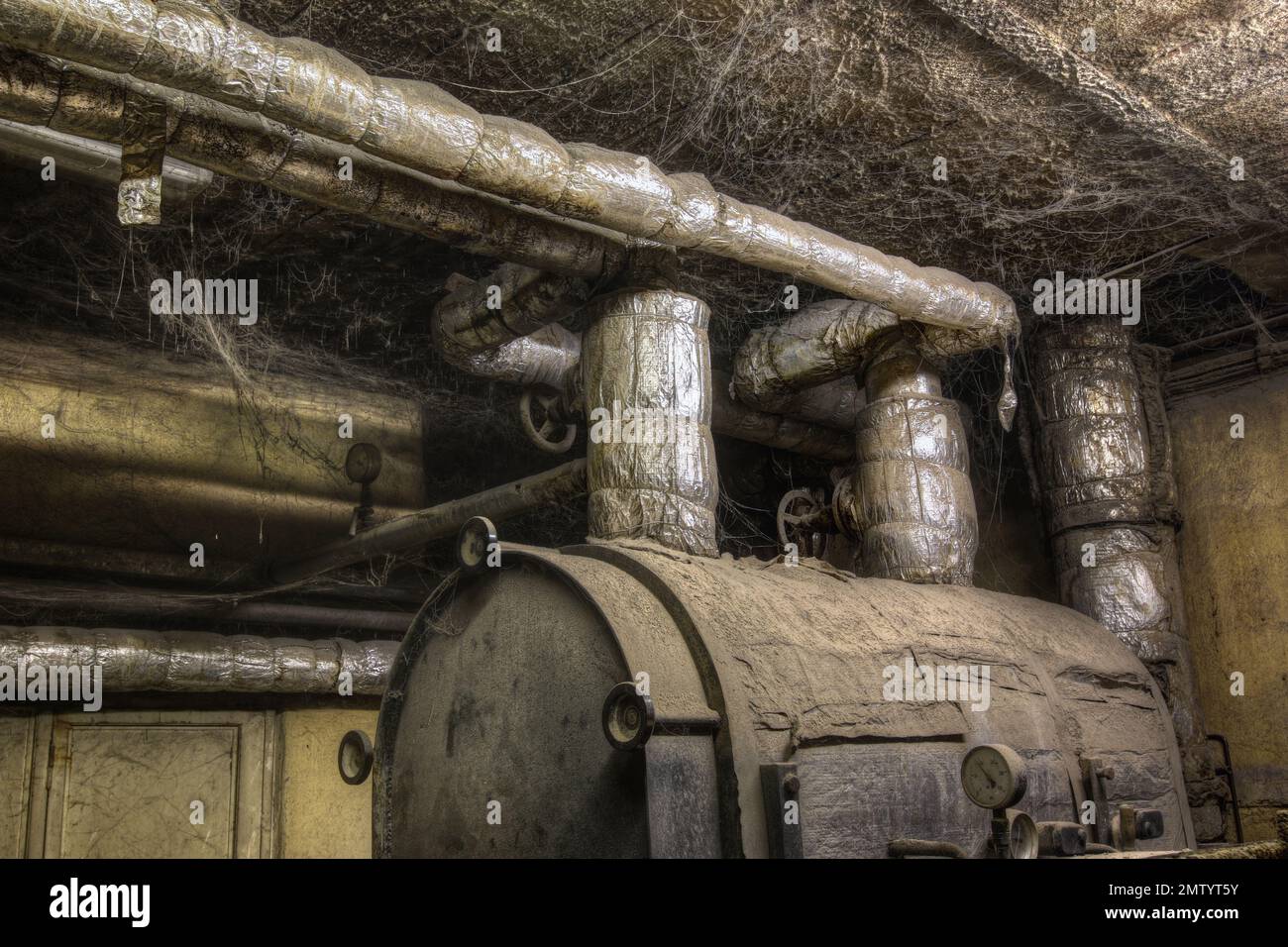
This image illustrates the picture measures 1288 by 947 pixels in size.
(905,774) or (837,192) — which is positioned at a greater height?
(837,192)

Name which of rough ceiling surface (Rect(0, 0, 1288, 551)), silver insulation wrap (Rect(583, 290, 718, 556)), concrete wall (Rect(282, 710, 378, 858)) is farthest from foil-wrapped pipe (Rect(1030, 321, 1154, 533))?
concrete wall (Rect(282, 710, 378, 858))

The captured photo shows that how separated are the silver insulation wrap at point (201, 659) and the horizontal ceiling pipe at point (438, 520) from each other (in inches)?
12.8

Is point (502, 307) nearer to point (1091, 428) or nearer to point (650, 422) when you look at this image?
point (650, 422)

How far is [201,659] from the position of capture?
411cm

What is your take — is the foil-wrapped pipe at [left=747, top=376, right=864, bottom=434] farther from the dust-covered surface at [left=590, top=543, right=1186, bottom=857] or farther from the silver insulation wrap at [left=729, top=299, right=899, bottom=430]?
the dust-covered surface at [left=590, top=543, right=1186, bottom=857]

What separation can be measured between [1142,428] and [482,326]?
2814 millimetres

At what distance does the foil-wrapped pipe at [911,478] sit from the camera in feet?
12.6

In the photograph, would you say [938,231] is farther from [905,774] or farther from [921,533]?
[905,774]

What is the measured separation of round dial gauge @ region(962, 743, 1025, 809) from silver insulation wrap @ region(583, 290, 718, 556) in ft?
3.45

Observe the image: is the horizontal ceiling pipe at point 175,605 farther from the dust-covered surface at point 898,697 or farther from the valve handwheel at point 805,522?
the dust-covered surface at point 898,697

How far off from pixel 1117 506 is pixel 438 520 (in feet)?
8.78

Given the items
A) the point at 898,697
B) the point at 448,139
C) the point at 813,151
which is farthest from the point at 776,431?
the point at 448,139

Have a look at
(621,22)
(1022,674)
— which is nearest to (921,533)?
(1022,674)
